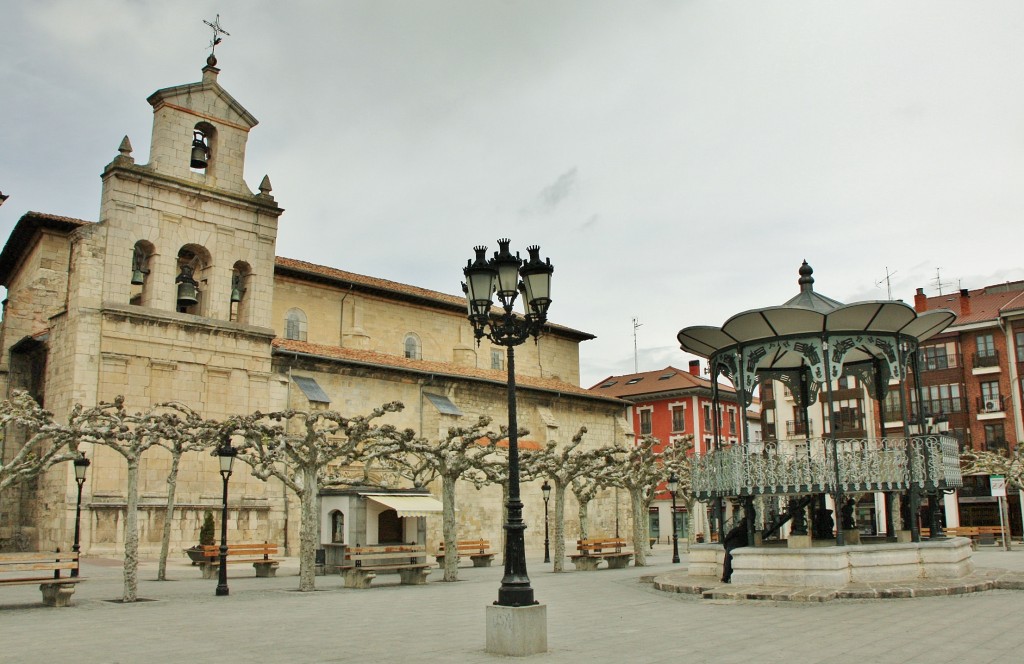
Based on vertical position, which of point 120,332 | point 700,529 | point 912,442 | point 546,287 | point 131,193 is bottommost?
point 700,529

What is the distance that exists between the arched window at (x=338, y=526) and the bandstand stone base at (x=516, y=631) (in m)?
14.9

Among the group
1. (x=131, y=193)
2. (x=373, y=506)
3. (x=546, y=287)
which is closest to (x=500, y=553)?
(x=373, y=506)

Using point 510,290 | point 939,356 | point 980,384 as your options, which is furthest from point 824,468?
point 939,356

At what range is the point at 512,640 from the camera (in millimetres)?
8711

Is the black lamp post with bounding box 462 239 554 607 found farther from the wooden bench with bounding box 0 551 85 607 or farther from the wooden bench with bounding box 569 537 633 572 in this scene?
the wooden bench with bounding box 569 537 633 572

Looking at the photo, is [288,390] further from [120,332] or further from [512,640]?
[512,640]

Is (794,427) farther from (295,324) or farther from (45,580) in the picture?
(45,580)

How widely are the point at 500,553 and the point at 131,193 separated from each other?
20.7 metres

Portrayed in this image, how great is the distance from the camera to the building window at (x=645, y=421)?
62.2m

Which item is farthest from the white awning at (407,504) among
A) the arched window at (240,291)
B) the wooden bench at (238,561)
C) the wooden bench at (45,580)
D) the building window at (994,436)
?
the building window at (994,436)

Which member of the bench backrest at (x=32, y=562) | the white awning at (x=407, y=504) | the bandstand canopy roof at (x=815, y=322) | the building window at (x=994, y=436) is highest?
the bandstand canopy roof at (x=815, y=322)

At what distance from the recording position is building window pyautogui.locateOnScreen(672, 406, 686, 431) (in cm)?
5986

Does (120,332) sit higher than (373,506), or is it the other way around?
(120,332)

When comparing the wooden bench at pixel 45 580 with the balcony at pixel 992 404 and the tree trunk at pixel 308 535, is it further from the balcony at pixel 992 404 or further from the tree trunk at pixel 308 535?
the balcony at pixel 992 404
